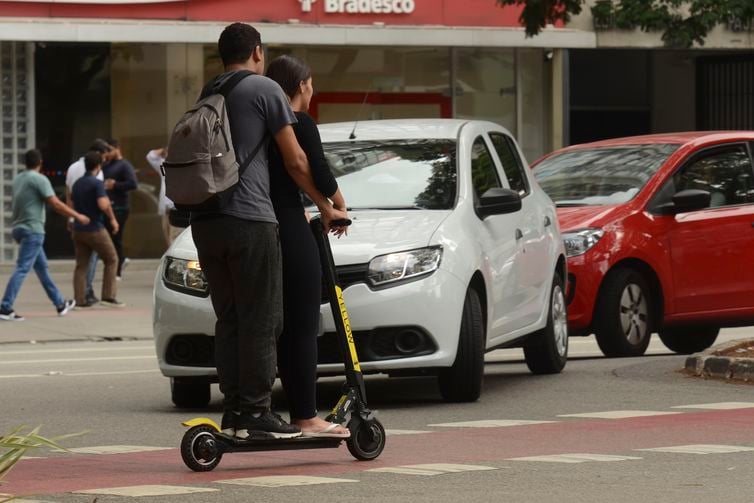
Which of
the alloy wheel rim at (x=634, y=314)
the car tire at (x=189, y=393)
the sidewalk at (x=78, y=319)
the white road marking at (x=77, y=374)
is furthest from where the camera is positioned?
the sidewalk at (x=78, y=319)

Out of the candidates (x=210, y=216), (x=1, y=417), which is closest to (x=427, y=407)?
(x=1, y=417)

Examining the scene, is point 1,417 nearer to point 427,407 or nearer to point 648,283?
point 427,407

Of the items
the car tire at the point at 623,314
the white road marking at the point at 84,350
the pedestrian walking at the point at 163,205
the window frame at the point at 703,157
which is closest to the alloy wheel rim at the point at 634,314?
the car tire at the point at 623,314

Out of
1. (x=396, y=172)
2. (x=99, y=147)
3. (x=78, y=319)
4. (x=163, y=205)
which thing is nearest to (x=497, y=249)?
(x=396, y=172)

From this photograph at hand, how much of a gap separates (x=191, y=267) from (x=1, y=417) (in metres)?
1.41

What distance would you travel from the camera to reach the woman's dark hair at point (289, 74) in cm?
834

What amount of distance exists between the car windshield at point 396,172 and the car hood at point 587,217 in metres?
2.51

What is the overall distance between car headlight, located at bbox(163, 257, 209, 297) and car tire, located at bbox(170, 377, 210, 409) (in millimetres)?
555

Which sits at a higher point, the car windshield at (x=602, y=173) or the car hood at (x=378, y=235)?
the car windshield at (x=602, y=173)

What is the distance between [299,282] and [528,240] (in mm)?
4245

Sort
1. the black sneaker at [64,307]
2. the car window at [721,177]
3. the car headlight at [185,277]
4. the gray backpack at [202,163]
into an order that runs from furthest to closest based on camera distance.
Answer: the black sneaker at [64,307], the car window at [721,177], the car headlight at [185,277], the gray backpack at [202,163]

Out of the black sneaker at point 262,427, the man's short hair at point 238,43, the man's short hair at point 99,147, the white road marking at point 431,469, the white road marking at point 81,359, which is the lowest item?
the white road marking at point 81,359

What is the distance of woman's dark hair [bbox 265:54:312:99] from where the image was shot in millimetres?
8336

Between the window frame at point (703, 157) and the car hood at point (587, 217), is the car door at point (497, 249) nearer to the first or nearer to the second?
the car hood at point (587, 217)
